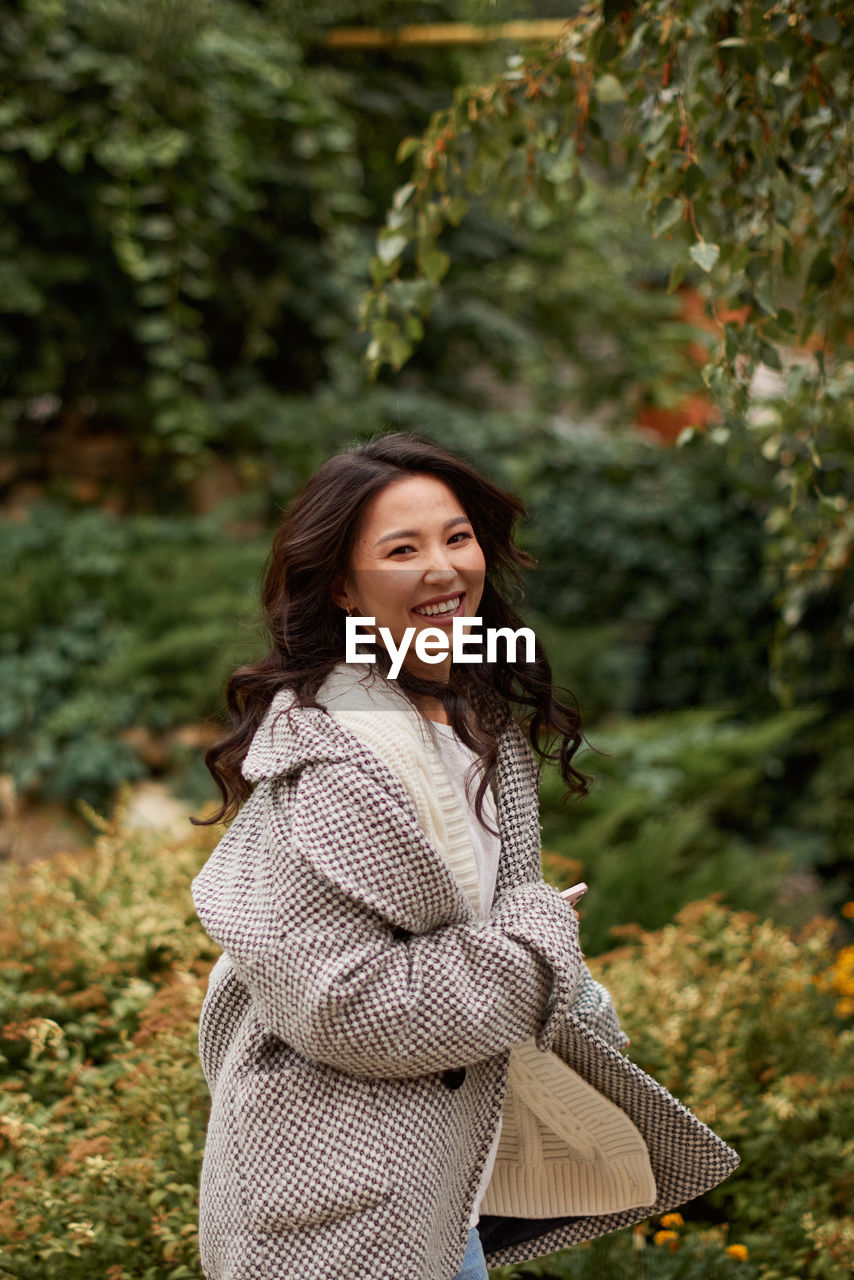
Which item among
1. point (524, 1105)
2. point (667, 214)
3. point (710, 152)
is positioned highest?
point (710, 152)

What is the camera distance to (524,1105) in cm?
159

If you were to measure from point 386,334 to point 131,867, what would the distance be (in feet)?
5.23

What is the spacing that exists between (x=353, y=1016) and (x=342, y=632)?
523mm

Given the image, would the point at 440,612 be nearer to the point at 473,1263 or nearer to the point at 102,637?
the point at 473,1263

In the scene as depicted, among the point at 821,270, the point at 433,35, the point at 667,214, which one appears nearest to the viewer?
the point at 667,214

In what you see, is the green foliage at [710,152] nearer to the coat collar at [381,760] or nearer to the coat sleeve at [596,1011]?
the coat collar at [381,760]

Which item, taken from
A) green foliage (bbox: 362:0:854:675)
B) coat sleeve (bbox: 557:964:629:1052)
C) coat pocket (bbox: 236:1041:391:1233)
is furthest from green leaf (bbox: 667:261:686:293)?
coat pocket (bbox: 236:1041:391:1233)

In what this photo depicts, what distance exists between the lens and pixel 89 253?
5.55m

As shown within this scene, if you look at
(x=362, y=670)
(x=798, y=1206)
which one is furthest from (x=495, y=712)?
(x=798, y=1206)

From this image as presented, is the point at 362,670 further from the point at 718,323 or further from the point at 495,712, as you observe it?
the point at 718,323

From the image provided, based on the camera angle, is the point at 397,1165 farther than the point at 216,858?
No

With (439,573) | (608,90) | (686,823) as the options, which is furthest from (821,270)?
(686,823)

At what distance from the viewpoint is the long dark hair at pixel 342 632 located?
146cm

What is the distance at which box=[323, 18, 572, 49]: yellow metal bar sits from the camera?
237 inches
